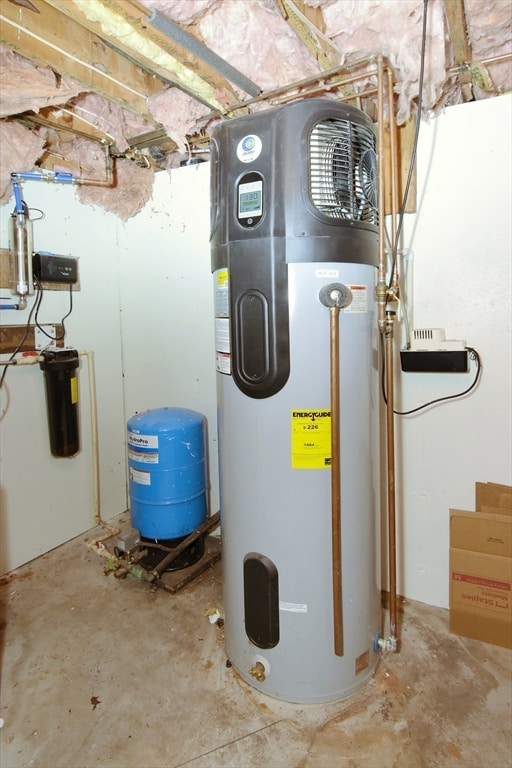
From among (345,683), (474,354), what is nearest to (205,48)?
(474,354)

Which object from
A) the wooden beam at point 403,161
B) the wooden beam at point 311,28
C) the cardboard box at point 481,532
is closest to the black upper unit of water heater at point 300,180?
the wooden beam at point 311,28

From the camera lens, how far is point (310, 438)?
1.35 meters

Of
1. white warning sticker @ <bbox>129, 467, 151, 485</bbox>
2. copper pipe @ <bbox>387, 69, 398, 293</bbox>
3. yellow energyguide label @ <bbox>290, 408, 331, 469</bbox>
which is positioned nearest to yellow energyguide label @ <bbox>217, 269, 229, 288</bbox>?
yellow energyguide label @ <bbox>290, 408, 331, 469</bbox>

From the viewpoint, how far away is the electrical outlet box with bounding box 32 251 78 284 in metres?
2.26

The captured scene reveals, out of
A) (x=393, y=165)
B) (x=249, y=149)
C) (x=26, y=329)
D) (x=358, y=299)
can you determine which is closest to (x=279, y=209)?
(x=249, y=149)

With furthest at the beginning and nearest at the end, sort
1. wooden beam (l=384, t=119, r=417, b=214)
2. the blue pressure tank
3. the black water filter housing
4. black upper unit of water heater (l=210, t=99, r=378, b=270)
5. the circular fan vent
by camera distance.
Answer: the black water filter housing < the blue pressure tank < wooden beam (l=384, t=119, r=417, b=214) < the circular fan vent < black upper unit of water heater (l=210, t=99, r=378, b=270)

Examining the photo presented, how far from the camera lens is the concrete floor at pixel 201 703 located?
1.33m

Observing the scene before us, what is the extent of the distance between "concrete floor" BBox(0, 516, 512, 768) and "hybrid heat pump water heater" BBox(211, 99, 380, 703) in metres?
0.12

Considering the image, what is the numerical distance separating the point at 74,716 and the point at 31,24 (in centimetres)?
236

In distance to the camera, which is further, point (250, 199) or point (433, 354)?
point (433, 354)

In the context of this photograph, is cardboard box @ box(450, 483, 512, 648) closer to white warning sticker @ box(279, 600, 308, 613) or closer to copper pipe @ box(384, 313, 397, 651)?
copper pipe @ box(384, 313, 397, 651)

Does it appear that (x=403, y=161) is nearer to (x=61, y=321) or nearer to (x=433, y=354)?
(x=433, y=354)

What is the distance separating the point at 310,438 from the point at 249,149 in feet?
2.98

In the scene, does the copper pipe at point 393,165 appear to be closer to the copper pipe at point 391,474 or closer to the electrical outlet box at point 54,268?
the copper pipe at point 391,474
